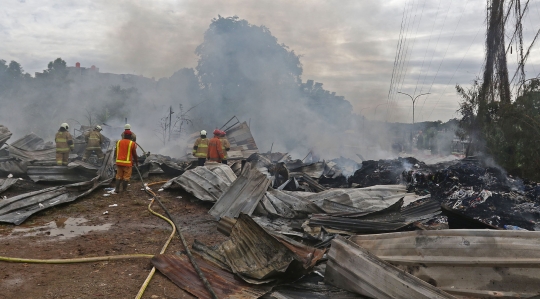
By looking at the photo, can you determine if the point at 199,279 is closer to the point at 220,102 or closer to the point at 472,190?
the point at 472,190

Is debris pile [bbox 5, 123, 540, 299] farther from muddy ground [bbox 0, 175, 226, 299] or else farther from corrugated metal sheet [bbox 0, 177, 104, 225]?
muddy ground [bbox 0, 175, 226, 299]

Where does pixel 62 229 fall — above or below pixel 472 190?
below

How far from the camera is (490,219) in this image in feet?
21.2

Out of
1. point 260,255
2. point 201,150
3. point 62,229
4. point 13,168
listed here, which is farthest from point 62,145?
point 260,255

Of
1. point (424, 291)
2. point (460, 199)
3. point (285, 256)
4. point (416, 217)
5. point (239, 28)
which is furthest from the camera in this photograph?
point (239, 28)

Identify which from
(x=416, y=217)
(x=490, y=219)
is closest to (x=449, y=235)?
(x=416, y=217)

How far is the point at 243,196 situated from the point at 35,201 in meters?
3.80

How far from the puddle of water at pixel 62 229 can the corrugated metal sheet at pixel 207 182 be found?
6.86 ft

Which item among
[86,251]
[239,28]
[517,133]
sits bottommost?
[86,251]

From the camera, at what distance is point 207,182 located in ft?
27.0

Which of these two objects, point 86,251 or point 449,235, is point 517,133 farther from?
point 86,251

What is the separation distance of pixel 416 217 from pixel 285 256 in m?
3.00

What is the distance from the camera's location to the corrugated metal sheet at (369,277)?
3.03m

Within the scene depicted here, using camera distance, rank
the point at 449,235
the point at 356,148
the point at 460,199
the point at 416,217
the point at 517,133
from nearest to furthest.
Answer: the point at 449,235, the point at 416,217, the point at 460,199, the point at 517,133, the point at 356,148
